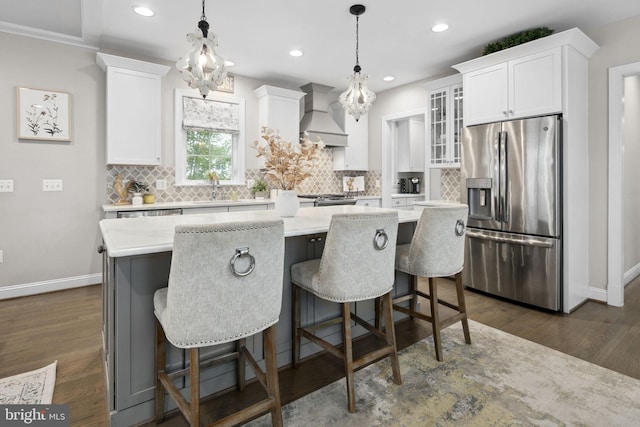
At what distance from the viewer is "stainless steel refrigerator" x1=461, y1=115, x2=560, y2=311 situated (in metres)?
3.11

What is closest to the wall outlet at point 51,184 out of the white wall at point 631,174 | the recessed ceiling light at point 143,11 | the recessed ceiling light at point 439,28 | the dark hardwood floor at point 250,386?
the dark hardwood floor at point 250,386

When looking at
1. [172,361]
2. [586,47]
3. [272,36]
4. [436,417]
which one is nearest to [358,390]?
[436,417]

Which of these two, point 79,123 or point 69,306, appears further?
point 79,123

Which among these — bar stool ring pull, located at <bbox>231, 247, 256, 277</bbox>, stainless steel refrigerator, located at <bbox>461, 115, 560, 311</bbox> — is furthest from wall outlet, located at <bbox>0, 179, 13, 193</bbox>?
stainless steel refrigerator, located at <bbox>461, 115, 560, 311</bbox>

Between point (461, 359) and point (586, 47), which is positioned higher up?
point (586, 47)

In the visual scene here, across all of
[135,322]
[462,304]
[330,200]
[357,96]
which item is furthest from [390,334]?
[330,200]

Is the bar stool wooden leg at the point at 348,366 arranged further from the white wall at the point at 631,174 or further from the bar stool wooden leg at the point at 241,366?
the white wall at the point at 631,174

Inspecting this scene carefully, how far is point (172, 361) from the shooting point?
175cm

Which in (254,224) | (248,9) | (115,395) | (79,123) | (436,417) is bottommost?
(436,417)

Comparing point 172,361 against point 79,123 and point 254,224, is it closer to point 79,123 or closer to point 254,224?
point 254,224

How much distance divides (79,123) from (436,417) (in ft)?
14.0

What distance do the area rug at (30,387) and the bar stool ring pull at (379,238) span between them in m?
1.91

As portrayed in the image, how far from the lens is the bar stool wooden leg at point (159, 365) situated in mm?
1637

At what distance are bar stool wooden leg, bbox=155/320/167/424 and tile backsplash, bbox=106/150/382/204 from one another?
2.93 m
